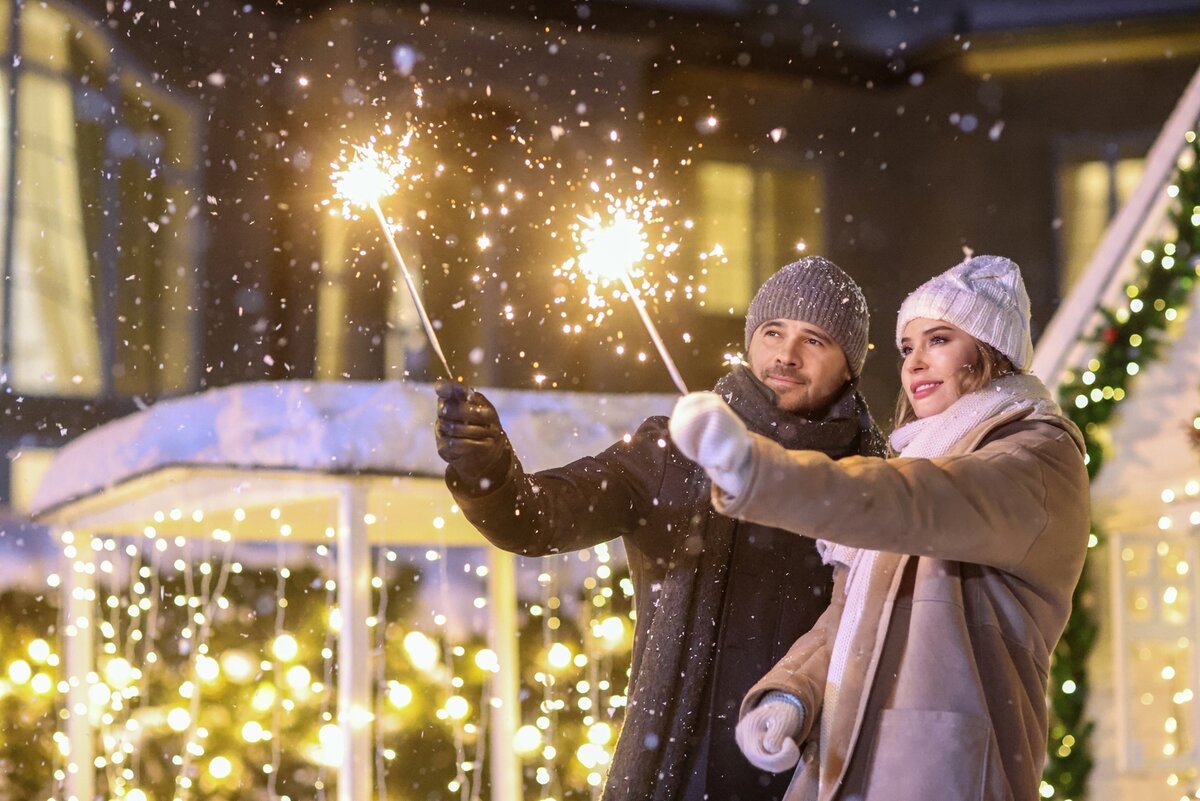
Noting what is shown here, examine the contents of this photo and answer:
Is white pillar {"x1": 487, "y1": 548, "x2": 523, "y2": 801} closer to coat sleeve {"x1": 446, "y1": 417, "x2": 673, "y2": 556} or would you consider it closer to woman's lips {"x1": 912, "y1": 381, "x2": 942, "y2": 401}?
coat sleeve {"x1": 446, "y1": 417, "x2": 673, "y2": 556}

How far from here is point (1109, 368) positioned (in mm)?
6770

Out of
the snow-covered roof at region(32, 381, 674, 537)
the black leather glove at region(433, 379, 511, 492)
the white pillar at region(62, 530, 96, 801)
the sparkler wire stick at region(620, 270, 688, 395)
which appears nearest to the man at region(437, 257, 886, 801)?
the black leather glove at region(433, 379, 511, 492)

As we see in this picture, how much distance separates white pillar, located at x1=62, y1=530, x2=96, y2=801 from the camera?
350 inches

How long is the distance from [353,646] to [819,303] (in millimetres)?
3970

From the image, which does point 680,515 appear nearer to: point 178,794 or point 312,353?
point 178,794

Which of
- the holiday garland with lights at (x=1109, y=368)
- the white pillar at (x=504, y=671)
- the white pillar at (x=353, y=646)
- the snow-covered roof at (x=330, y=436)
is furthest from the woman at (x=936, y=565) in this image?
the white pillar at (x=504, y=671)

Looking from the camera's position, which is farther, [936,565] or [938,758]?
[936,565]

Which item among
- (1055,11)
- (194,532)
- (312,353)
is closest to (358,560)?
(194,532)

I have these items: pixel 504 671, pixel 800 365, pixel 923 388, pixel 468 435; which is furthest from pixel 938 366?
pixel 504 671

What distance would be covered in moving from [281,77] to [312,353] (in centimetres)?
310

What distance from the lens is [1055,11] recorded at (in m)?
14.1

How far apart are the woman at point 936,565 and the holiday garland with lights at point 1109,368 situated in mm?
4237

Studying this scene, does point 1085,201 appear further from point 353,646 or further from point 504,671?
point 353,646

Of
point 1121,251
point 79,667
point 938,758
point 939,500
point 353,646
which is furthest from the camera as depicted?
point 79,667
